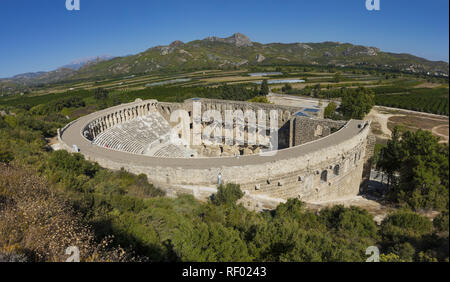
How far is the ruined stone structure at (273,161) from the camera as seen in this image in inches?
597

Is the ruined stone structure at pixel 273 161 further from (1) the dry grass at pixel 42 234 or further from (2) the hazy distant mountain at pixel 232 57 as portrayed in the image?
(2) the hazy distant mountain at pixel 232 57

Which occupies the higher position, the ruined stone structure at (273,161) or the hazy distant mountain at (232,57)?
the hazy distant mountain at (232,57)

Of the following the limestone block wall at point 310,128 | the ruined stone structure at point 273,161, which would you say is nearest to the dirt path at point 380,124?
the ruined stone structure at point 273,161

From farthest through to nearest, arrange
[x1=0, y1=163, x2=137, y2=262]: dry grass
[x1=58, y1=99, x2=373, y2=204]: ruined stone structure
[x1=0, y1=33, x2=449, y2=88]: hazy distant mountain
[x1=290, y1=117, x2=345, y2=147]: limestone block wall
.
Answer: [x1=0, y1=33, x2=449, y2=88]: hazy distant mountain → [x1=290, y1=117, x2=345, y2=147]: limestone block wall → [x1=58, y1=99, x2=373, y2=204]: ruined stone structure → [x1=0, y1=163, x2=137, y2=262]: dry grass

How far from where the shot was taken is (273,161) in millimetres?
15586

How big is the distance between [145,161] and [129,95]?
44.4m

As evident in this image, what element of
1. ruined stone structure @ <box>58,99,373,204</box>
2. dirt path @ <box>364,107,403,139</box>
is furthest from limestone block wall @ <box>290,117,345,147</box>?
dirt path @ <box>364,107,403,139</box>

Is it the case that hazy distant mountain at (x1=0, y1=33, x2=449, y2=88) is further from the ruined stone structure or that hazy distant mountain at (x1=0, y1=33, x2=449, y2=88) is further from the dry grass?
the dry grass

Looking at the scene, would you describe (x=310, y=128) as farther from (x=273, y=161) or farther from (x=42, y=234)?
(x=42, y=234)

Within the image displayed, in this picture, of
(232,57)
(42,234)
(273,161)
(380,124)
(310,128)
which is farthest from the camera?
(232,57)

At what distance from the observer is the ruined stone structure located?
15172 mm

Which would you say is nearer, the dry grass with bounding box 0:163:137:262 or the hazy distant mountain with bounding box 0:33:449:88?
the dry grass with bounding box 0:163:137:262

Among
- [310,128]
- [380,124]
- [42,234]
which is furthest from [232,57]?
[42,234]
